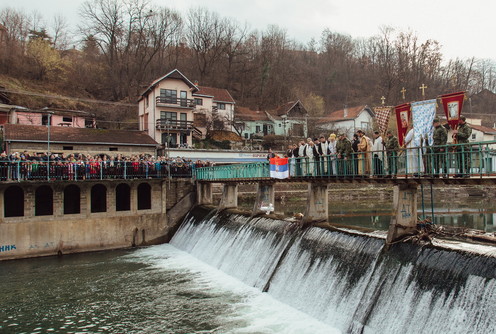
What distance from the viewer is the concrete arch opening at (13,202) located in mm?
26372

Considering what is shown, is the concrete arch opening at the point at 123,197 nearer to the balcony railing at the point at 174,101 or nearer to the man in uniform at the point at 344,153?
the man in uniform at the point at 344,153

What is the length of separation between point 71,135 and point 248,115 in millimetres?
32587

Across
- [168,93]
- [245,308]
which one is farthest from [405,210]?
[168,93]

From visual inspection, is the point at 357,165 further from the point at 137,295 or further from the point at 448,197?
the point at 448,197

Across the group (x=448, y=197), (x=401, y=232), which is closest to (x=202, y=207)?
(x=401, y=232)

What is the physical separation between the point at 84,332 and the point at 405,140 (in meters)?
12.3

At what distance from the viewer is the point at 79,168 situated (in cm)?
2622

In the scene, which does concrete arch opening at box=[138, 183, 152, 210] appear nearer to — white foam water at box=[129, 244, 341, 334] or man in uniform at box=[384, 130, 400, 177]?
white foam water at box=[129, 244, 341, 334]

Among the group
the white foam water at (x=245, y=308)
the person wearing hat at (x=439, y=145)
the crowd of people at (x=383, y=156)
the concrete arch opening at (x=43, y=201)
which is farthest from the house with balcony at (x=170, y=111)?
the person wearing hat at (x=439, y=145)

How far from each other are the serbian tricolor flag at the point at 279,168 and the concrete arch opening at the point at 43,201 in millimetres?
17047

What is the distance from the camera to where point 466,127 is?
10.3 metres

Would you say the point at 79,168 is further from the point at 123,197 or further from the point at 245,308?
the point at 245,308

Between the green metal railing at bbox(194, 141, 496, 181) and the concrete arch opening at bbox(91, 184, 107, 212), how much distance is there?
55.3 ft

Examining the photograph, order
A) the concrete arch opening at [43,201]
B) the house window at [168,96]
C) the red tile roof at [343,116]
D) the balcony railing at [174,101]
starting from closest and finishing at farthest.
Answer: the concrete arch opening at [43,201] < the balcony railing at [174,101] < the house window at [168,96] < the red tile roof at [343,116]
